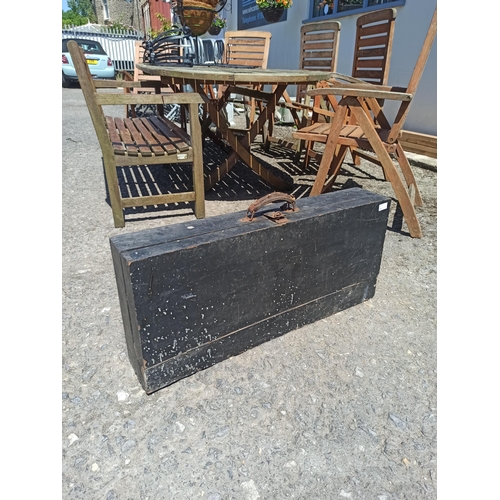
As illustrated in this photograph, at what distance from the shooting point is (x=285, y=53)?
7.04m

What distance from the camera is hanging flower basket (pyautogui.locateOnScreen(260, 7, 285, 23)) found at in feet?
22.3

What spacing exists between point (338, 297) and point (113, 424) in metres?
1.06

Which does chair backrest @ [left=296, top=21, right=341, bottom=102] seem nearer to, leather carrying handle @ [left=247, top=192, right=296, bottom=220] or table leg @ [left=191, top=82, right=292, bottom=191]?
table leg @ [left=191, top=82, right=292, bottom=191]

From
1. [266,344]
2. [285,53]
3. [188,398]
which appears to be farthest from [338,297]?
[285,53]

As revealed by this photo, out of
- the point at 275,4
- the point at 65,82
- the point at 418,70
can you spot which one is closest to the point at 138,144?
the point at 418,70

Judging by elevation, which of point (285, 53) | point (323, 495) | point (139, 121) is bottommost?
point (323, 495)

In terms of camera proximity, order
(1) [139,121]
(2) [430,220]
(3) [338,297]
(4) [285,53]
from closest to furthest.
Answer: (3) [338,297]
(2) [430,220]
(1) [139,121]
(4) [285,53]

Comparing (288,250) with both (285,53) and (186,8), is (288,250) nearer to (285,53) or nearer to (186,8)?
(186,8)

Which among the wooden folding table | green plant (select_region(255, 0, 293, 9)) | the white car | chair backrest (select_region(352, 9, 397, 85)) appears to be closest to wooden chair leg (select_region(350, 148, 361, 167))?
chair backrest (select_region(352, 9, 397, 85))

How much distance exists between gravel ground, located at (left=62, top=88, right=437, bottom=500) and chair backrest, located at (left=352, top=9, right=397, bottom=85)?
6.73 feet

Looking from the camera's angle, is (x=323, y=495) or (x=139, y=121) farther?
(x=139, y=121)

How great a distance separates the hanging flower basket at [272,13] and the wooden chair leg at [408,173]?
544cm

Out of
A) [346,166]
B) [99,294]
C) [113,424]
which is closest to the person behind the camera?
[113,424]

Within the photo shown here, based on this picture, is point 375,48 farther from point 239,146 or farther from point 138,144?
point 138,144
